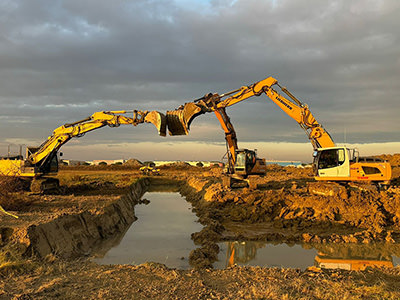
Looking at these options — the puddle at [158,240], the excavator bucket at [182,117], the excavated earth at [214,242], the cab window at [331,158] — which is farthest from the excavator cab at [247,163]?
the excavator bucket at [182,117]

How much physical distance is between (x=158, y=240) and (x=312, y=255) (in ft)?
18.8

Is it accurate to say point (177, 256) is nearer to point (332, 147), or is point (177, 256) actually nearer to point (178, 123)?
point (178, 123)

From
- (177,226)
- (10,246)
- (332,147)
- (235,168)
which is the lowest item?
(177,226)

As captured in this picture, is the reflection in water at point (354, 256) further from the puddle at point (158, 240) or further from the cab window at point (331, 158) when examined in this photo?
the cab window at point (331, 158)

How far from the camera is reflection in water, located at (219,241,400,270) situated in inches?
384

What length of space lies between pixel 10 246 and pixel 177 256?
15.6 ft

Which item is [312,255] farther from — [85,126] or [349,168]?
[85,126]

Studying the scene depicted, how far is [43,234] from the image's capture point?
903cm

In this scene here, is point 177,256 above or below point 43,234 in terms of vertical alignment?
below

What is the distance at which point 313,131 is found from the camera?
18.5 meters

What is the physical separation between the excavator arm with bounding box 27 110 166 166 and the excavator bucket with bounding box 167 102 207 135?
1.29ft

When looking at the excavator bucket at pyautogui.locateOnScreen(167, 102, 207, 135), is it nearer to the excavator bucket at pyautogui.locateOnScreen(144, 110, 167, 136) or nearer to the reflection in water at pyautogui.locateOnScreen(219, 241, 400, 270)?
the excavator bucket at pyautogui.locateOnScreen(144, 110, 167, 136)

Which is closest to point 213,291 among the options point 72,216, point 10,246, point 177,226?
point 10,246

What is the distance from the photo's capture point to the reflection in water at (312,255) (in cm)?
976
